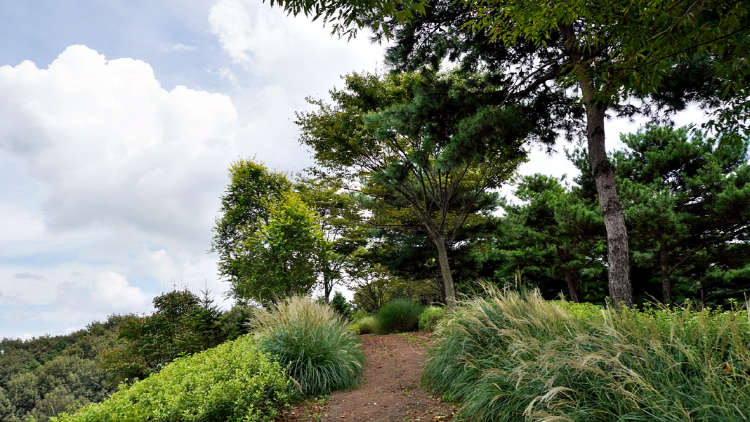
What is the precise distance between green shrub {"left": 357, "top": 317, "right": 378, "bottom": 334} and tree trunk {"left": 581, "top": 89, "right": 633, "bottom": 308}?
8.11 metres

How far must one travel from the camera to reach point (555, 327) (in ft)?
12.5

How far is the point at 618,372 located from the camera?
2.53 meters

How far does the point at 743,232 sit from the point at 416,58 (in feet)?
39.1

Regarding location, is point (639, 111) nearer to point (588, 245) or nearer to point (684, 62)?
point (684, 62)

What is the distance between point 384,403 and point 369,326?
8499 millimetres

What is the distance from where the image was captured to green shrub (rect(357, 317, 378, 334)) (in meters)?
12.6

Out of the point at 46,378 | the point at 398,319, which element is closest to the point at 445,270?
the point at 398,319

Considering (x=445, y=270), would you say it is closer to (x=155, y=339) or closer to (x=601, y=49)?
(x=601, y=49)

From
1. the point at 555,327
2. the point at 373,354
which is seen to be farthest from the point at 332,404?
the point at 373,354

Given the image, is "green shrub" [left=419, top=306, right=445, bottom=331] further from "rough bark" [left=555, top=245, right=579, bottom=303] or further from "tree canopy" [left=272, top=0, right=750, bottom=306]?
"rough bark" [left=555, top=245, right=579, bottom=303]

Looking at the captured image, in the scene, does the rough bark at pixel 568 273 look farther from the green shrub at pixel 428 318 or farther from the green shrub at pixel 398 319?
the green shrub at pixel 398 319

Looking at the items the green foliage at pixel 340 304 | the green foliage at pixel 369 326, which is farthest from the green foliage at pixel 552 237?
the green foliage at pixel 340 304

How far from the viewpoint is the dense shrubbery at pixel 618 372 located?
230 centimetres

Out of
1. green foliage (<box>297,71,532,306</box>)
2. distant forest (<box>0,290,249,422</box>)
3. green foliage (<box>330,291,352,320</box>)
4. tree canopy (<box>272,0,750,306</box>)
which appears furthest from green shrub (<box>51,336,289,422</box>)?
green foliage (<box>330,291,352,320</box>)
